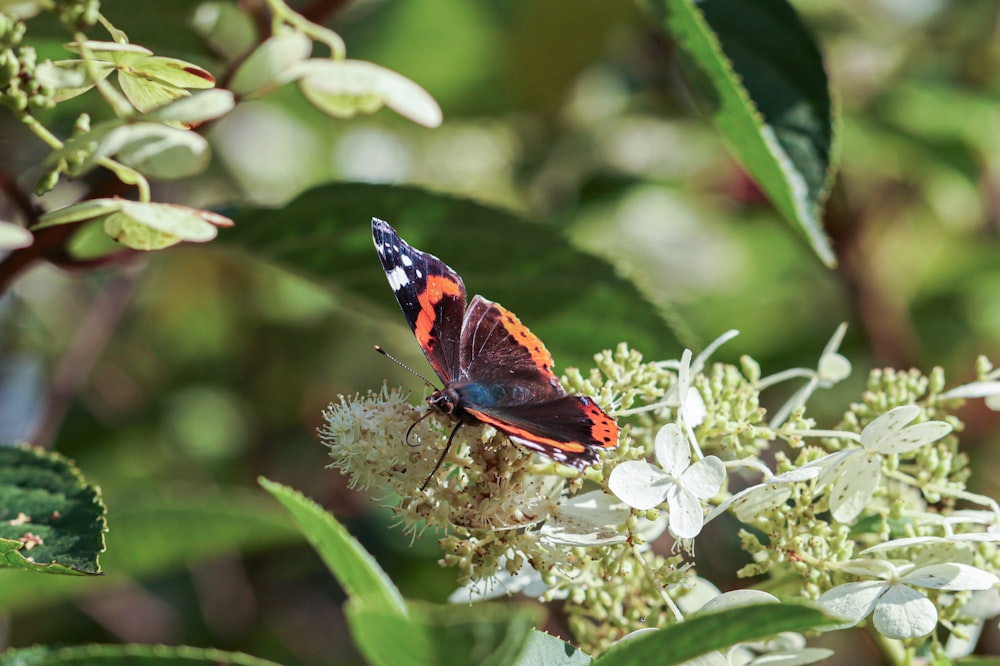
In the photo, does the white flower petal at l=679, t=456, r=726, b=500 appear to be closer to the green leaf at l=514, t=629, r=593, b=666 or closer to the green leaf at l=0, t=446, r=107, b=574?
the green leaf at l=514, t=629, r=593, b=666

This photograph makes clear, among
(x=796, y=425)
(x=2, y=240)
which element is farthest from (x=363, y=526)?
(x=2, y=240)

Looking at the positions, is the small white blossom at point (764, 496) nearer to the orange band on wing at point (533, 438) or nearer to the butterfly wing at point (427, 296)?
the orange band on wing at point (533, 438)

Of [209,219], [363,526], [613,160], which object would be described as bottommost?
[363,526]

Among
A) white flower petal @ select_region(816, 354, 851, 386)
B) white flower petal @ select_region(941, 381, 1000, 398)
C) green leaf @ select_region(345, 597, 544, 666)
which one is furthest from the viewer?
white flower petal @ select_region(816, 354, 851, 386)

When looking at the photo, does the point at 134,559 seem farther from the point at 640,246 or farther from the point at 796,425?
the point at 640,246

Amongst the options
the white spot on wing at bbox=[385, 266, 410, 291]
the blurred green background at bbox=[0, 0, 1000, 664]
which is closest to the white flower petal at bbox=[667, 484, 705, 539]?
the white spot on wing at bbox=[385, 266, 410, 291]

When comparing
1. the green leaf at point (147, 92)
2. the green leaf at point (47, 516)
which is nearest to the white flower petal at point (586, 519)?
the green leaf at point (47, 516)
